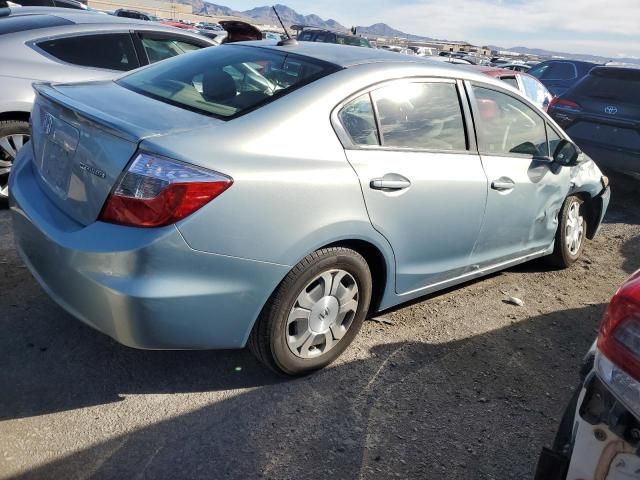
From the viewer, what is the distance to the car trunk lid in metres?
2.32

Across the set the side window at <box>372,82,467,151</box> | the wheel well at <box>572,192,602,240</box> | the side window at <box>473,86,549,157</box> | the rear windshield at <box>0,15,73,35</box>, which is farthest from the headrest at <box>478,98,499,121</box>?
the rear windshield at <box>0,15,73,35</box>

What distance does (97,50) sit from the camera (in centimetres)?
498

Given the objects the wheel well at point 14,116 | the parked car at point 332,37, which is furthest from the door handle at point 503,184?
the parked car at point 332,37

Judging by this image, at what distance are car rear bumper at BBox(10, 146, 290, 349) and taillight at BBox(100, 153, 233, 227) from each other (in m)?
0.06

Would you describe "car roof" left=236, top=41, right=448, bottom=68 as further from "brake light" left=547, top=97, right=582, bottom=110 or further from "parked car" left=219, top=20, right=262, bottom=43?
"brake light" left=547, top=97, right=582, bottom=110

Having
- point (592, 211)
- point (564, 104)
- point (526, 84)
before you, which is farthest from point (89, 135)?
point (526, 84)

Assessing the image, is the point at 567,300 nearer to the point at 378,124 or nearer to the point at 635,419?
the point at 378,124

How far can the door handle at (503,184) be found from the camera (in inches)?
135

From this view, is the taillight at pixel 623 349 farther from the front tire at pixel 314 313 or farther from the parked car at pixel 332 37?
the parked car at pixel 332 37

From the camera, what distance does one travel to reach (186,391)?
2.74 meters

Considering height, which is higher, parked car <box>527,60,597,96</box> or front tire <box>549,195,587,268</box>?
parked car <box>527,60,597,96</box>

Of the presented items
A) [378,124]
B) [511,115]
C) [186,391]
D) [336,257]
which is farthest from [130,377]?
[511,115]

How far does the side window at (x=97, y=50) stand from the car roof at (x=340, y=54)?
83.3 inches

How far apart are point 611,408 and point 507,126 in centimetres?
250
